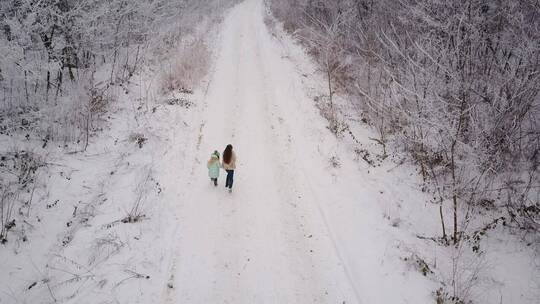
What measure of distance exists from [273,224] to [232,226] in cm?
102

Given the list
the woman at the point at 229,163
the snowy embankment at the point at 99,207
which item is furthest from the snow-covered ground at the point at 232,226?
the woman at the point at 229,163

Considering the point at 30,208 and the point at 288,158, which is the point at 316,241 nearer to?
the point at 288,158

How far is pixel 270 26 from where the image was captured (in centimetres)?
3112

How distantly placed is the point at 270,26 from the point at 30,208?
26636 millimetres

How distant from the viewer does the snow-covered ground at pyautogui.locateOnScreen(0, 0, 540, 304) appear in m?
6.75

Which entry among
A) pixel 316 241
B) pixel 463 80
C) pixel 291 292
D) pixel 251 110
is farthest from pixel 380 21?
pixel 291 292

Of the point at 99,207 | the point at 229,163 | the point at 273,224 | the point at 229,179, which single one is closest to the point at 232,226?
the point at 273,224

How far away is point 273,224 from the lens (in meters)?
8.58

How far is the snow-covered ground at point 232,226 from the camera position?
22.1 feet

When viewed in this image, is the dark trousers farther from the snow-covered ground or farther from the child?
the child

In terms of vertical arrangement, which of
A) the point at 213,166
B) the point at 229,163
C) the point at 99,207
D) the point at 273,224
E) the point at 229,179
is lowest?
the point at 99,207

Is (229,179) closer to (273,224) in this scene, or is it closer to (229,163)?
(229,163)

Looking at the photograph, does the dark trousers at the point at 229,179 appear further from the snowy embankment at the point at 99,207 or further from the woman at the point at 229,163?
the snowy embankment at the point at 99,207

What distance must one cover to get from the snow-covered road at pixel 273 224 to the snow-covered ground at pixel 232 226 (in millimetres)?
37
